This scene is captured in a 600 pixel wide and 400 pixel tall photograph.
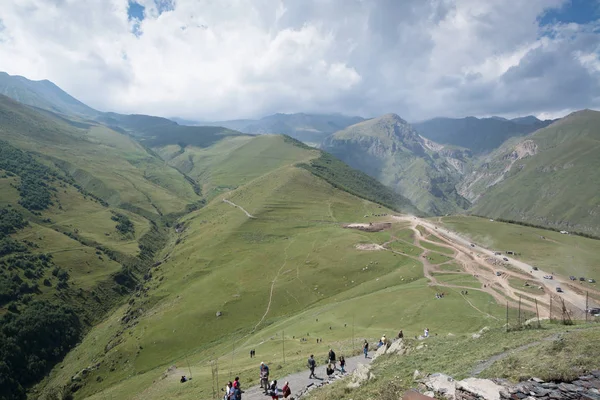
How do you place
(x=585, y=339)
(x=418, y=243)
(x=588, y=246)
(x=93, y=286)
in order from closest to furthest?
1. (x=585, y=339)
2. (x=588, y=246)
3. (x=418, y=243)
4. (x=93, y=286)

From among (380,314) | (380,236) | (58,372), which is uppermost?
(380,236)

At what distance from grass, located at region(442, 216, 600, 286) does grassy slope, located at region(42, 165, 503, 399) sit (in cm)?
3315

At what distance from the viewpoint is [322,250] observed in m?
138

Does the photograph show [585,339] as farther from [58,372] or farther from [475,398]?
[58,372]

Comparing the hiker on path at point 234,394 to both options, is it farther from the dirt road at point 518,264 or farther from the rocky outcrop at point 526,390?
the dirt road at point 518,264

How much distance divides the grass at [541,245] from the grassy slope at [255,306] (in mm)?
33148

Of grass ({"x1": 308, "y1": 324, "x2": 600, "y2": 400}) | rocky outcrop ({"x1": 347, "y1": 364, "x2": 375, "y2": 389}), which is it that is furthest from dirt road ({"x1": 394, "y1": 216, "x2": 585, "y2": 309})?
rocky outcrop ({"x1": 347, "y1": 364, "x2": 375, "y2": 389})

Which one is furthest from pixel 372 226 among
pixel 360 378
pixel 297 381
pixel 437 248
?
pixel 360 378

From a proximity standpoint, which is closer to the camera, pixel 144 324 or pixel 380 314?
pixel 380 314

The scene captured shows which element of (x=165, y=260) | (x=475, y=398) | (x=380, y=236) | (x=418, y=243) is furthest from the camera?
(x=165, y=260)

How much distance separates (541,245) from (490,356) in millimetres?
109843

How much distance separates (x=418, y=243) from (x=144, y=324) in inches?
4053

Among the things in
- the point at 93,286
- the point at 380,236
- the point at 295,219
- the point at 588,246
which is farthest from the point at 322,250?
the point at 93,286

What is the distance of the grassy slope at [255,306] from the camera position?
66.4 m
